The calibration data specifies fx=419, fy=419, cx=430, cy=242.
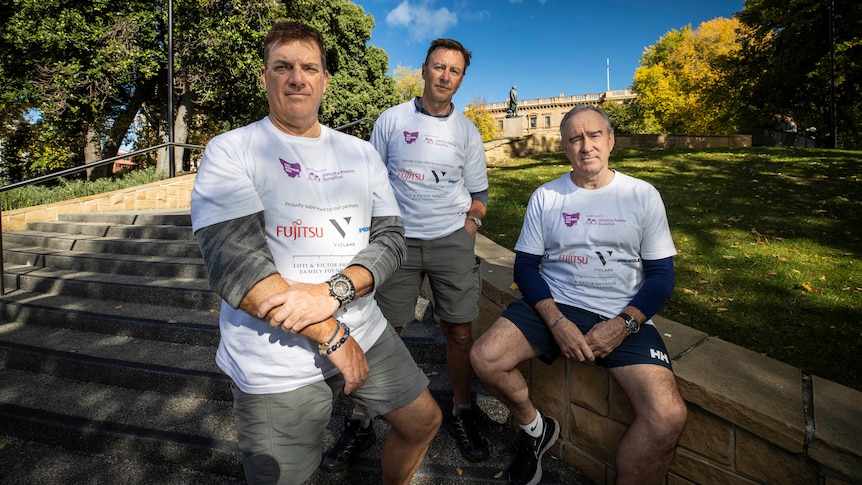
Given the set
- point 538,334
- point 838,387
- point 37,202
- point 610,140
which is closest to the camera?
point 838,387

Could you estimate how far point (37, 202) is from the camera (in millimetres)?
9430

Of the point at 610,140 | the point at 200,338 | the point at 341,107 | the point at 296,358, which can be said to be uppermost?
the point at 341,107

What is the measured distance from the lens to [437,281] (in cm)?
271

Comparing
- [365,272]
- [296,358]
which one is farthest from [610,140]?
[296,358]

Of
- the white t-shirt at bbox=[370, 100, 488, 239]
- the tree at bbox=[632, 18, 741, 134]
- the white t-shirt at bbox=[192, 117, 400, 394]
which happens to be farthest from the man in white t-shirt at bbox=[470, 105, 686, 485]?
the tree at bbox=[632, 18, 741, 134]

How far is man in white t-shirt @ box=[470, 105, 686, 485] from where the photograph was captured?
210cm

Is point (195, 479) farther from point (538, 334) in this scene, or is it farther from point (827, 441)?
point (827, 441)

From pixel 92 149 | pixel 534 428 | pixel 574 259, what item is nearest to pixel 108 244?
pixel 534 428

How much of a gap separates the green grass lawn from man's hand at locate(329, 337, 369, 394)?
8.55 ft

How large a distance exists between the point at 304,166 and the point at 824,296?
410 cm

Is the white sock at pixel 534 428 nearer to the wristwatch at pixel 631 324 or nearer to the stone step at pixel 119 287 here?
A: the wristwatch at pixel 631 324

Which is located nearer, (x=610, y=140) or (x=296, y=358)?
(x=296, y=358)

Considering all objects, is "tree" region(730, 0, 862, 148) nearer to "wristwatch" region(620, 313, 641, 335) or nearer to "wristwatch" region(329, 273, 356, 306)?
"wristwatch" region(620, 313, 641, 335)

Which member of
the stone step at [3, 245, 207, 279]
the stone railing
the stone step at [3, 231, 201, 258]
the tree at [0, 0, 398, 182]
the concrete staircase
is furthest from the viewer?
the tree at [0, 0, 398, 182]
